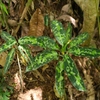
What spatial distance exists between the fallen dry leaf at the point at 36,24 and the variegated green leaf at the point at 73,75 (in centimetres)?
42

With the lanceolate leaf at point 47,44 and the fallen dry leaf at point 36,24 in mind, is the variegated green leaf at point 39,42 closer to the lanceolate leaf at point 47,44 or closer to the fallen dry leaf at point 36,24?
the lanceolate leaf at point 47,44

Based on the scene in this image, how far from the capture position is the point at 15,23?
64.8 inches

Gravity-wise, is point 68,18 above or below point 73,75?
above

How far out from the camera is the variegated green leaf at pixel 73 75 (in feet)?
3.76

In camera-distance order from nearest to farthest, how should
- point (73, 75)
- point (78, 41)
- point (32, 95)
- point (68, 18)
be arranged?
point (73, 75) < point (78, 41) < point (32, 95) < point (68, 18)

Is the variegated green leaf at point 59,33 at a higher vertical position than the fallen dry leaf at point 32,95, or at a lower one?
Answer: higher

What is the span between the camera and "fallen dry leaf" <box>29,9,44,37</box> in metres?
1.56

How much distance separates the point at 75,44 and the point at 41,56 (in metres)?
0.19

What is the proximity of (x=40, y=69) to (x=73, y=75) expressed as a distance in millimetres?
459

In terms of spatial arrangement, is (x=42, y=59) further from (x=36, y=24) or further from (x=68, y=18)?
(x=68, y=18)

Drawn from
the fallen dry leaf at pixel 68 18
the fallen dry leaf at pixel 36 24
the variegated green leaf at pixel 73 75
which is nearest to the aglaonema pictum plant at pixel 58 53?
the variegated green leaf at pixel 73 75

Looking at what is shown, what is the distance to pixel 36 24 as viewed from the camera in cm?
156

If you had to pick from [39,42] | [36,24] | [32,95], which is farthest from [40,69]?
[39,42]

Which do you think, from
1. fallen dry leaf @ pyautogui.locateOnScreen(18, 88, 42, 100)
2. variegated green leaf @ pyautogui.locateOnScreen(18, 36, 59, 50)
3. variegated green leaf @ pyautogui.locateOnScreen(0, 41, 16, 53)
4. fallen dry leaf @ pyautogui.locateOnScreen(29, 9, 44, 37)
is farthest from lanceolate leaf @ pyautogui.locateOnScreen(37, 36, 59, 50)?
fallen dry leaf @ pyautogui.locateOnScreen(18, 88, 42, 100)
